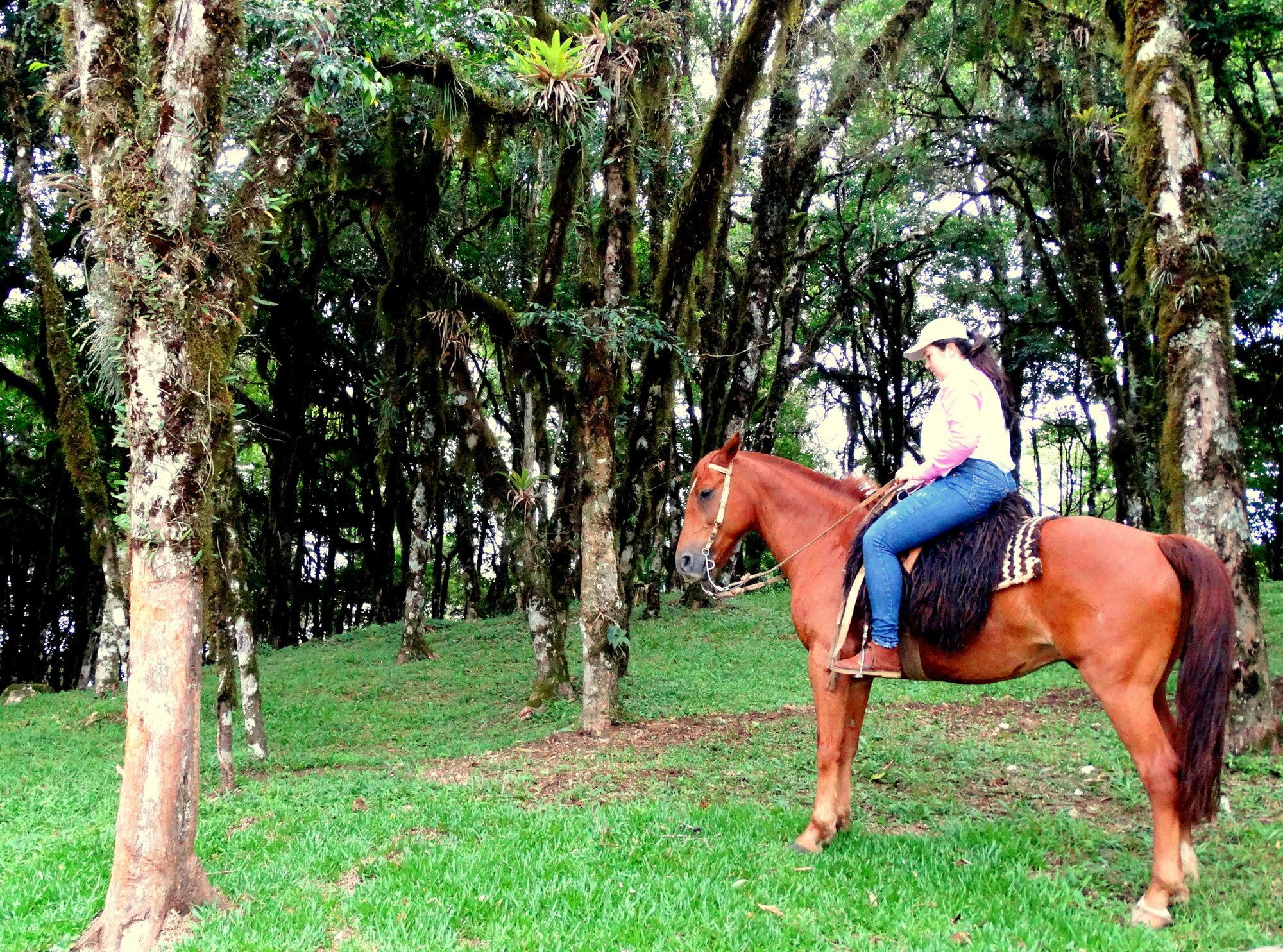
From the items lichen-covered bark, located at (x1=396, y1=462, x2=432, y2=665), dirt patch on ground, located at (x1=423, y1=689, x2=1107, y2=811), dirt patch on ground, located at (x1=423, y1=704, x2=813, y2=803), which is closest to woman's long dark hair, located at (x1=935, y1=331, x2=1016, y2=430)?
dirt patch on ground, located at (x1=423, y1=689, x2=1107, y2=811)

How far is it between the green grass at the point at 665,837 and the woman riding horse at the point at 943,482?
142cm

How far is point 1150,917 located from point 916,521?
2392mm

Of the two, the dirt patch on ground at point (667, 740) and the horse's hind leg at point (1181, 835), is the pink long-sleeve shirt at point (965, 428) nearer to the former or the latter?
the horse's hind leg at point (1181, 835)

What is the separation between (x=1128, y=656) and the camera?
15.7 feet

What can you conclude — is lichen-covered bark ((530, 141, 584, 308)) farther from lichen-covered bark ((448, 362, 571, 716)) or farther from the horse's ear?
the horse's ear

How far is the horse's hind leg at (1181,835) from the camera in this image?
4.68 meters

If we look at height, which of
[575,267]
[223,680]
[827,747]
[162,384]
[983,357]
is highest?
[575,267]

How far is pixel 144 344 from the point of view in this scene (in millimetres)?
4711

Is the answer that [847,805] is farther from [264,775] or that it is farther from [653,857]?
[264,775]

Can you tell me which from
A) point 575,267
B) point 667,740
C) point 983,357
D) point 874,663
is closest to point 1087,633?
point 874,663

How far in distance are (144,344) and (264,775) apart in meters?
5.03

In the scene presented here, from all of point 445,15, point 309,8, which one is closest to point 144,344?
point 309,8

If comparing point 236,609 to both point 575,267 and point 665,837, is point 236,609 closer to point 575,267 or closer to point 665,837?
point 665,837

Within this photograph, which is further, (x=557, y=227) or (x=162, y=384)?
(x=557, y=227)
